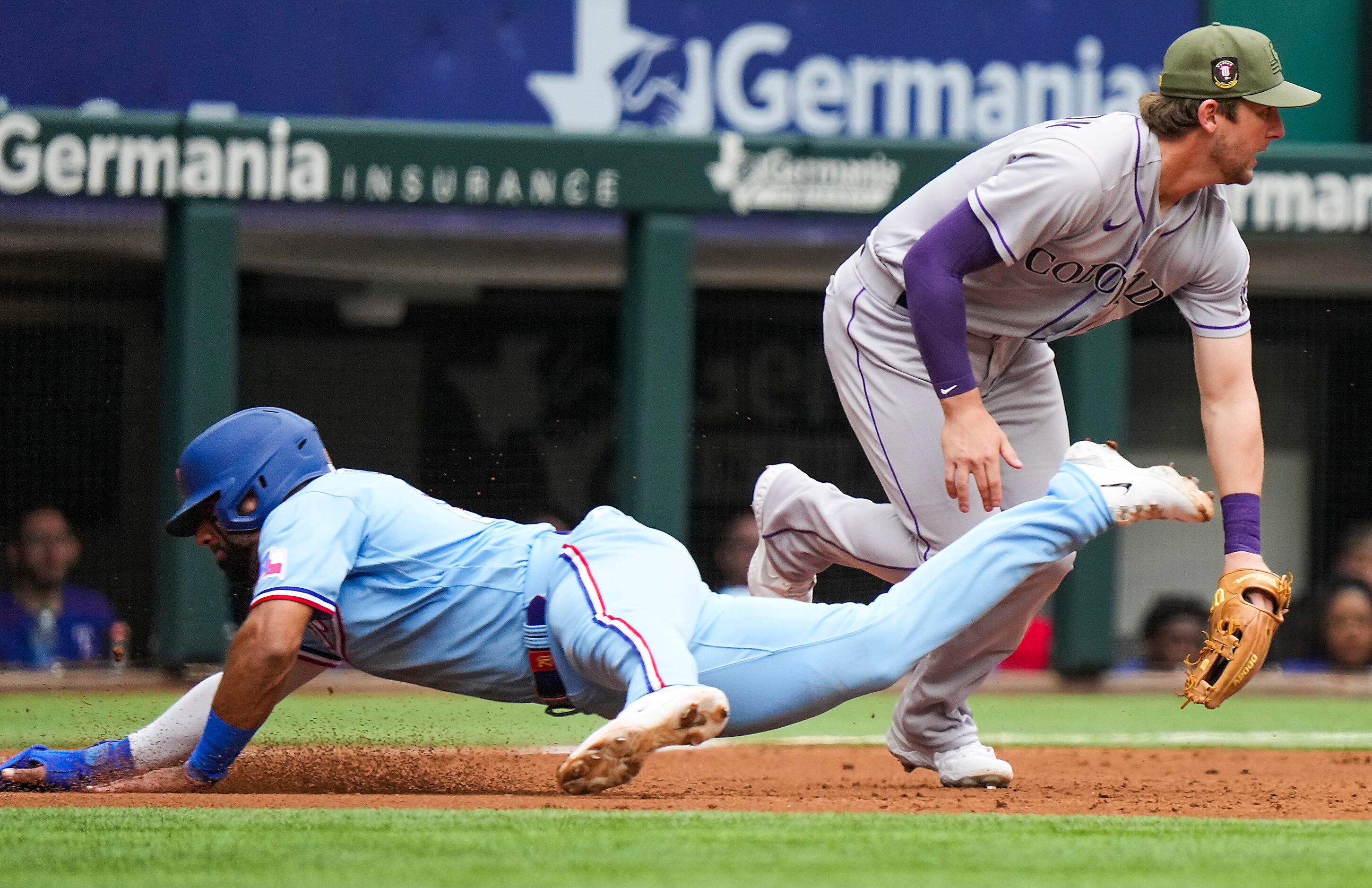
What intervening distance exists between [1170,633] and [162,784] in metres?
6.11

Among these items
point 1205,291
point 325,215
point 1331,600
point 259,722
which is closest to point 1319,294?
point 1331,600

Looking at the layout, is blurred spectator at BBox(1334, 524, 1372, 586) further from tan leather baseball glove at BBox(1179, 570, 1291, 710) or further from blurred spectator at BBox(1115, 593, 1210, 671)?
tan leather baseball glove at BBox(1179, 570, 1291, 710)

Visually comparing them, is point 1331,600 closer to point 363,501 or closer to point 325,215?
point 325,215

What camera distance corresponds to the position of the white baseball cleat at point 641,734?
115 inches

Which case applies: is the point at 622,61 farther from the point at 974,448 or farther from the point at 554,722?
the point at 974,448

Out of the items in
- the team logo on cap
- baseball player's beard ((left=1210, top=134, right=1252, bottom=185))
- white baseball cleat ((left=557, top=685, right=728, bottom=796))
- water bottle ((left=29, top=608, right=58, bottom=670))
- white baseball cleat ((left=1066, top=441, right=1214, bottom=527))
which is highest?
the team logo on cap

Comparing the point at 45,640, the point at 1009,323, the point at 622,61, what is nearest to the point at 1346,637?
the point at 622,61

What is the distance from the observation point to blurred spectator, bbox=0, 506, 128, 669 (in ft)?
23.4

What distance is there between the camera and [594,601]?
3258 mm

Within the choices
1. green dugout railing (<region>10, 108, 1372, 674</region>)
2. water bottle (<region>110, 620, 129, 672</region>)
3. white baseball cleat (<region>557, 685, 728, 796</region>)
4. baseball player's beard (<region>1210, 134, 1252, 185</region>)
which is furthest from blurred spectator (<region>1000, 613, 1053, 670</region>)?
white baseball cleat (<region>557, 685, 728, 796</region>)

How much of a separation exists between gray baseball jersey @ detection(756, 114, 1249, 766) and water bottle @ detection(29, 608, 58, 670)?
4.11 meters

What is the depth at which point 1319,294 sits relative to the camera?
914 cm

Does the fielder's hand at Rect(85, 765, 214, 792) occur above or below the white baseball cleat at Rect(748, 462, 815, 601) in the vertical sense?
below

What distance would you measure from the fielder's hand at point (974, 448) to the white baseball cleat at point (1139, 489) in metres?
0.15
